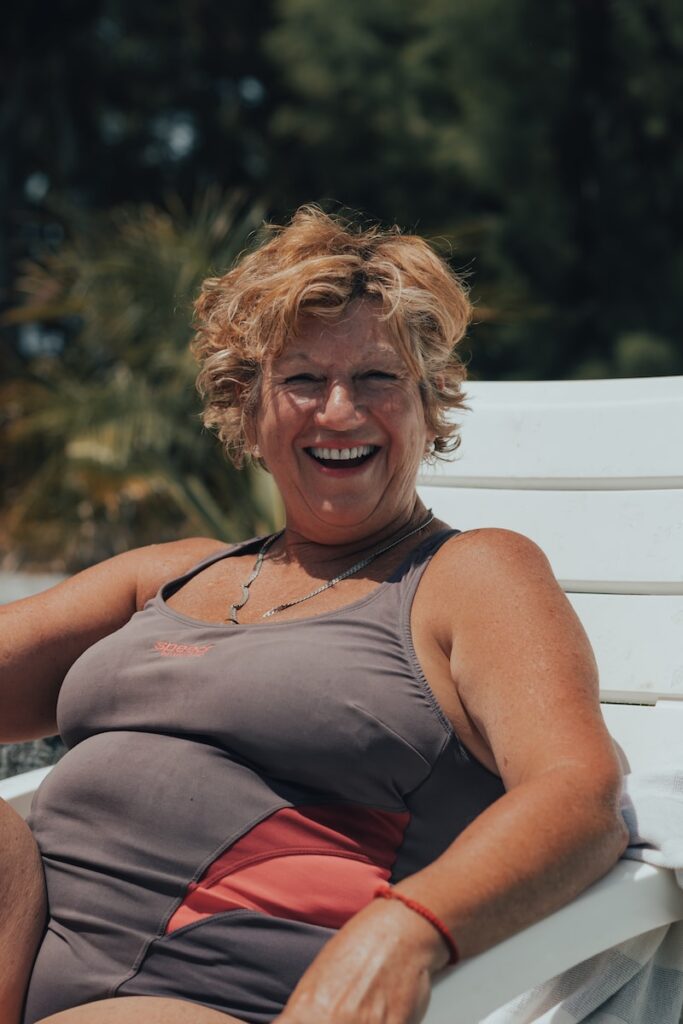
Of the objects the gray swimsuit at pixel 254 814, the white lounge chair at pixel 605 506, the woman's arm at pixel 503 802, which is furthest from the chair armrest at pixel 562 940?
the white lounge chair at pixel 605 506

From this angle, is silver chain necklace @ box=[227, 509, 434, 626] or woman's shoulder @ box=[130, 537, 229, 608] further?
woman's shoulder @ box=[130, 537, 229, 608]

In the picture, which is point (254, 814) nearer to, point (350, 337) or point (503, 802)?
point (503, 802)

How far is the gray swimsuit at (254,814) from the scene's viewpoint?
5.32 ft

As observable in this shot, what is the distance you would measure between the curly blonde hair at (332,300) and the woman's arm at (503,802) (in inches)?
16.5

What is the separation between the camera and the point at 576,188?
9211 mm

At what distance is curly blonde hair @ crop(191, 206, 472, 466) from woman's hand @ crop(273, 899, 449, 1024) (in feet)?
3.13

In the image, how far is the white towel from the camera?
1.60 meters

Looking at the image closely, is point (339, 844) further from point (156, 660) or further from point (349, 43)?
point (349, 43)

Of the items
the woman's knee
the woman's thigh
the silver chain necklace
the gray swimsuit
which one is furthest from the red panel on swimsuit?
the silver chain necklace

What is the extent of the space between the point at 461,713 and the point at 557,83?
8384 mm

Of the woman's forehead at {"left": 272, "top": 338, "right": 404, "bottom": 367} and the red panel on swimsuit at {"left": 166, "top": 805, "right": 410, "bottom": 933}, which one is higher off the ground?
the woman's forehead at {"left": 272, "top": 338, "right": 404, "bottom": 367}

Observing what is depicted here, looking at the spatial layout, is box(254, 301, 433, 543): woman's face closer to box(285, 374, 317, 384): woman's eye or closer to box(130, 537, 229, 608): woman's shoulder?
box(285, 374, 317, 384): woman's eye

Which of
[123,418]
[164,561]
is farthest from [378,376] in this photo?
[123,418]

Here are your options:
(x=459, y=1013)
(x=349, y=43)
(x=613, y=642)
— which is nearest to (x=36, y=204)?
(x=349, y=43)
